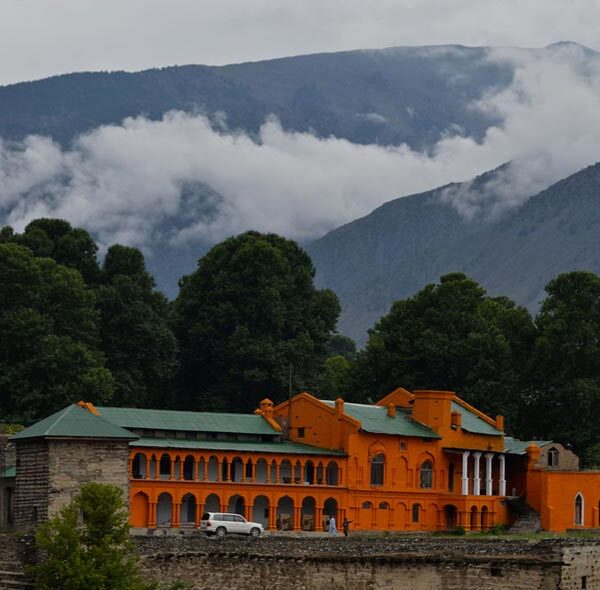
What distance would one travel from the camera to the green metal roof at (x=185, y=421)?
90.0 metres

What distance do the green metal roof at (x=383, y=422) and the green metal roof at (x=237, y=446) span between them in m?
2.49

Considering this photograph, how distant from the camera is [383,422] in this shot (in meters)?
98.7

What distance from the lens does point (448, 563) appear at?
233 feet

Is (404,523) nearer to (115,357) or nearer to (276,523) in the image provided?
(276,523)

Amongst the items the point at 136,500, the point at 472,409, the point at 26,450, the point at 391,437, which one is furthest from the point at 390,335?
the point at 26,450

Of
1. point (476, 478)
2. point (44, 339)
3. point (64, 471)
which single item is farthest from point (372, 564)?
point (44, 339)

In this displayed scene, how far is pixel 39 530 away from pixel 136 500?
21290mm

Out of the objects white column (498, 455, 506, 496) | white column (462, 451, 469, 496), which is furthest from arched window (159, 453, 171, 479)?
white column (498, 455, 506, 496)

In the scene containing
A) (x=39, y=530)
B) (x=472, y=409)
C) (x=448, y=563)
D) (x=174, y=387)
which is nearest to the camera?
(x=39, y=530)

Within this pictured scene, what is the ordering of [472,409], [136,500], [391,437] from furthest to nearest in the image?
[472,409]
[391,437]
[136,500]

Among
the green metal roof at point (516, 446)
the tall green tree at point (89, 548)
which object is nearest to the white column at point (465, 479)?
the green metal roof at point (516, 446)

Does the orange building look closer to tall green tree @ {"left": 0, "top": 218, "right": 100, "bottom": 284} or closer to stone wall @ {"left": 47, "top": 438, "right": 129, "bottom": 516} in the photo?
stone wall @ {"left": 47, "top": 438, "right": 129, "bottom": 516}

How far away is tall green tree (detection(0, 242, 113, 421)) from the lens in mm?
110375

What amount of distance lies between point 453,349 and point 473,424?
15640mm
